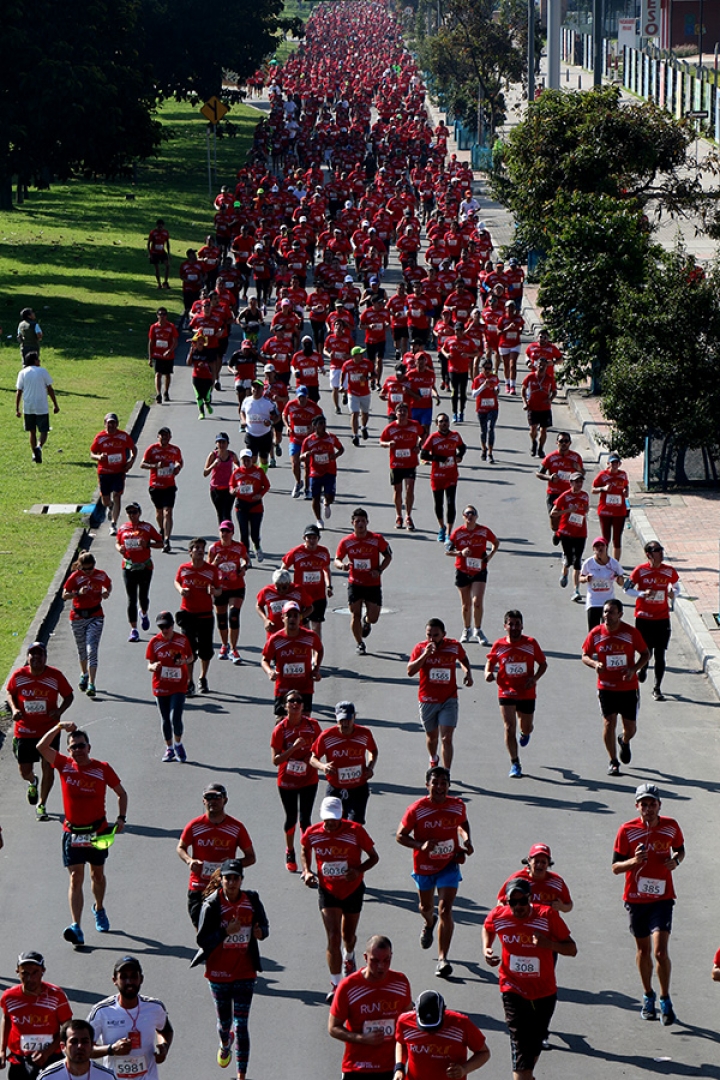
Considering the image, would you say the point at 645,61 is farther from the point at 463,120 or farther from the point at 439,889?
the point at 439,889

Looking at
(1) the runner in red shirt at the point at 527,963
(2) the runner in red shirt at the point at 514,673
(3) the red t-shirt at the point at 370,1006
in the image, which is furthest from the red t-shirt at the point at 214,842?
(2) the runner in red shirt at the point at 514,673

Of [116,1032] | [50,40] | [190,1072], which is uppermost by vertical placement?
[50,40]

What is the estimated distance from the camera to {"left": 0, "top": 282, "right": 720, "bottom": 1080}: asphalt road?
11680 millimetres

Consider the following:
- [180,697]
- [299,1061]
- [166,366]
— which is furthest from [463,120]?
[299,1061]

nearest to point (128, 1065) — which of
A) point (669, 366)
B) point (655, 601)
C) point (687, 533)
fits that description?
point (655, 601)

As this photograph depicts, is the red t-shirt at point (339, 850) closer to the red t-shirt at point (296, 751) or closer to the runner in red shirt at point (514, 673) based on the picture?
A: the red t-shirt at point (296, 751)

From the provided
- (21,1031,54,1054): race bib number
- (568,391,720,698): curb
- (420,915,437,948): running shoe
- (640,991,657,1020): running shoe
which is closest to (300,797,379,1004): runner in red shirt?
(420,915,437,948): running shoe

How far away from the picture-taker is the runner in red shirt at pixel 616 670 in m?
15.9

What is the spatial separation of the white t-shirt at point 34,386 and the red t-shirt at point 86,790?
47.3 feet

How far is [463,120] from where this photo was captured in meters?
80.2

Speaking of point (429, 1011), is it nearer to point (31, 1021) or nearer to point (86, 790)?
point (31, 1021)

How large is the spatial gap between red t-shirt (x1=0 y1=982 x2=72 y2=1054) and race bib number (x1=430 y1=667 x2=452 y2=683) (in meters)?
5.78

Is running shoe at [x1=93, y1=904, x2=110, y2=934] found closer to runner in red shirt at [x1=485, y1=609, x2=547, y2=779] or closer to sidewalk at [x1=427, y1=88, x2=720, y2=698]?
runner in red shirt at [x1=485, y1=609, x2=547, y2=779]

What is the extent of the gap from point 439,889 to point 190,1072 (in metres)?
2.15
